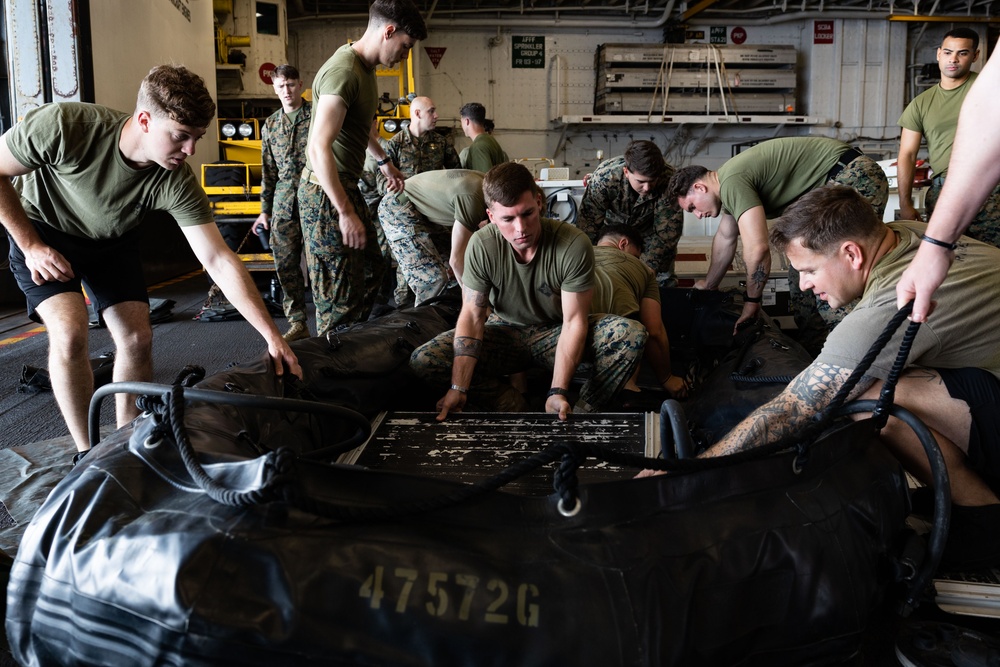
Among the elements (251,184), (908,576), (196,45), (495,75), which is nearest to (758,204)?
(908,576)

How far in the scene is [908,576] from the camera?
144cm

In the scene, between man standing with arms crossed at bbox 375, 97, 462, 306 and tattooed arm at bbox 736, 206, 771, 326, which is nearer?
tattooed arm at bbox 736, 206, 771, 326

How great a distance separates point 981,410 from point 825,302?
7.22ft

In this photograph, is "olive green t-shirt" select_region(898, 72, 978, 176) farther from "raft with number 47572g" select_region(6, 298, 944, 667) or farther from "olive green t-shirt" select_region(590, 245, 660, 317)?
"raft with number 47572g" select_region(6, 298, 944, 667)

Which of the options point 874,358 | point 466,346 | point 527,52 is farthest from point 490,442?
point 527,52

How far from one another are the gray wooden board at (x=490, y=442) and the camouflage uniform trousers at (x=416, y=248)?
166 cm

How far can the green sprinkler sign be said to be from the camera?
11.4 meters

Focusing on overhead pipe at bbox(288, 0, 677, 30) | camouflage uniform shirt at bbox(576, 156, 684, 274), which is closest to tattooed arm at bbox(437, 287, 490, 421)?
camouflage uniform shirt at bbox(576, 156, 684, 274)

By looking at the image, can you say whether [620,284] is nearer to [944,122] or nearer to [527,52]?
[944,122]

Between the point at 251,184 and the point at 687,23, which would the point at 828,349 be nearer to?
the point at 251,184

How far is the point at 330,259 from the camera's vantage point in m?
3.59

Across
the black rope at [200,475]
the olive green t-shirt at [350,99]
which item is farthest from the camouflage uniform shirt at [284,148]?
the black rope at [200,475]

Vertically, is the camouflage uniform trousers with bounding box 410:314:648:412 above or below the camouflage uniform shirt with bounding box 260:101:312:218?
below

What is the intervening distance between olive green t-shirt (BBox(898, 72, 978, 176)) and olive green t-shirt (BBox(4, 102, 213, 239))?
3712 millimetres
